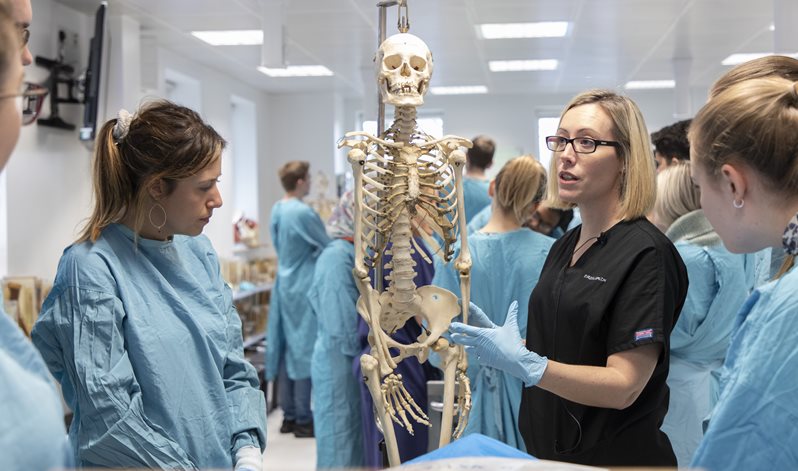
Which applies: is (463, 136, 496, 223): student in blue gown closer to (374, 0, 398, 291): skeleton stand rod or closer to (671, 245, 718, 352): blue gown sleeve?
(671, 245, 718, 352): blue gown sleeve

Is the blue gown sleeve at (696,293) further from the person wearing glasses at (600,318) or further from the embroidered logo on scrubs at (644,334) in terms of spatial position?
the embroidered logo on scrubs at (644,334)

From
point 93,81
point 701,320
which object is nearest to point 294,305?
point 93,81

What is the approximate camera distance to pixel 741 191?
3.71ft

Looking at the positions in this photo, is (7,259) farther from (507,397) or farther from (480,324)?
(480,324)

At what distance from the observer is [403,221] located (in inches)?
71.3

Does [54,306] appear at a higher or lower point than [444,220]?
lower

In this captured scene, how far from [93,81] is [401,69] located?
3.58m

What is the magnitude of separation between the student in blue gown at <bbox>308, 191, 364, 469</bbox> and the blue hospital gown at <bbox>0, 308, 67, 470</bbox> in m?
2.29

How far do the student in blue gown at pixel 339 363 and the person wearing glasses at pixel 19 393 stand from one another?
2.27 metres

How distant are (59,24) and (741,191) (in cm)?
459

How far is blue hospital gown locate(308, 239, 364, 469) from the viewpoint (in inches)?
125

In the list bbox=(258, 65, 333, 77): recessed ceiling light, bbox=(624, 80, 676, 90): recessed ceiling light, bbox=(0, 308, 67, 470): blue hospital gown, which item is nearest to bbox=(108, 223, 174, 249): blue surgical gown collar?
bbox=(0, 308, 67, 470): blue hospital gown

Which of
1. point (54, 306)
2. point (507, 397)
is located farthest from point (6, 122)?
point (507, 397)

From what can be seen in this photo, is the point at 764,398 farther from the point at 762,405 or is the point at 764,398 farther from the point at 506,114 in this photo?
the point at 506,114
